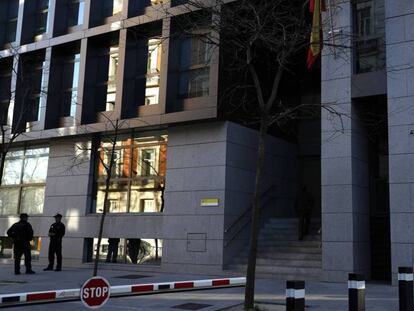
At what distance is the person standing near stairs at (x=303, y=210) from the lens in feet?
55.0

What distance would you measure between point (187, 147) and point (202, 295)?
720cm

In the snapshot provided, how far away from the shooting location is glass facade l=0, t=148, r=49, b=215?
22.2 metres

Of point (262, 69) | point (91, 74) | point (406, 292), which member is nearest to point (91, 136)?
point (91, 74)

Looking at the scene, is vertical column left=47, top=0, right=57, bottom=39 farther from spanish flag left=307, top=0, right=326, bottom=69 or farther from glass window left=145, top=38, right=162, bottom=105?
spanish flag left=307, top=0, right=326, bottom=69

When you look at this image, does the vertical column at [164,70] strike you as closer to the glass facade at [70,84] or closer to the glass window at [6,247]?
the glass facade at [70,84]

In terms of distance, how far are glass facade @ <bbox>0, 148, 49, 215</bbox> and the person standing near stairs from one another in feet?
35.0

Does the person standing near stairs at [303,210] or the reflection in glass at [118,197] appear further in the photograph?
the reflection in glass at [118,197]

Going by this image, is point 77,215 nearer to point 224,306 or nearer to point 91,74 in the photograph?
point 91,74

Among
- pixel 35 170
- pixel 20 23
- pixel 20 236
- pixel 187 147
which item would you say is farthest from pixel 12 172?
pixel 187 147

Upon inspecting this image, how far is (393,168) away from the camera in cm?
1401

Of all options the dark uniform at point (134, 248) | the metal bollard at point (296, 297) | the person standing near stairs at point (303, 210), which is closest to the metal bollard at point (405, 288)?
the metal bollard at point (296, 297)

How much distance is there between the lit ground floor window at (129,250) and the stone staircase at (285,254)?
9.75ft

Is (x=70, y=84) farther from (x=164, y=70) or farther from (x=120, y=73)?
(x=164, y=70)

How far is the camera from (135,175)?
64.5 feet
